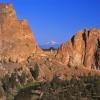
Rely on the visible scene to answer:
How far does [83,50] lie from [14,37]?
66.4 ft

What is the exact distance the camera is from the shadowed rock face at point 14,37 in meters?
148

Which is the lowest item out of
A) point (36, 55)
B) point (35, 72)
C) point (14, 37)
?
point (35, 72)

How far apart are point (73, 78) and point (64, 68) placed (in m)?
9.26

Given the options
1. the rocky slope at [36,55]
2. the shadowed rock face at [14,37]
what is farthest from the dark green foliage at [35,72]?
the shadowed rock face at [14,37]

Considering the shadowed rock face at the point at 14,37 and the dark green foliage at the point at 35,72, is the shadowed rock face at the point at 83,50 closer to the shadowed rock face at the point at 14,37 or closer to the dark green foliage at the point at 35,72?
the shadowed rock face at the point at 14,37

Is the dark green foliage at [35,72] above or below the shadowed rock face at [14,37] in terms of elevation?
below

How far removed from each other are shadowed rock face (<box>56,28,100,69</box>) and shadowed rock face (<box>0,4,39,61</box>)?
8.46 metres

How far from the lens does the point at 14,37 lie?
150m

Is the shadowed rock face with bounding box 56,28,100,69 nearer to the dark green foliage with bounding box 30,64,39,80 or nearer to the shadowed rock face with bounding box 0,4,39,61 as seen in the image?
the shadowed rock face with bounding box 0,4,39,61

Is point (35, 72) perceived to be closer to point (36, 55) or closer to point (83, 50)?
point (36, 55)

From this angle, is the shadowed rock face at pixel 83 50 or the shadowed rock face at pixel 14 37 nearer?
the shadowed rock face at pixel 14 37

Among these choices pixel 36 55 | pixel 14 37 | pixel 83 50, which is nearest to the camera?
pixel 14 37

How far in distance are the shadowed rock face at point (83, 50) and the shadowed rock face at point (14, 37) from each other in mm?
8460

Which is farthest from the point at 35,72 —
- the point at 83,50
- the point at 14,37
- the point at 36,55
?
the point at 83,50
